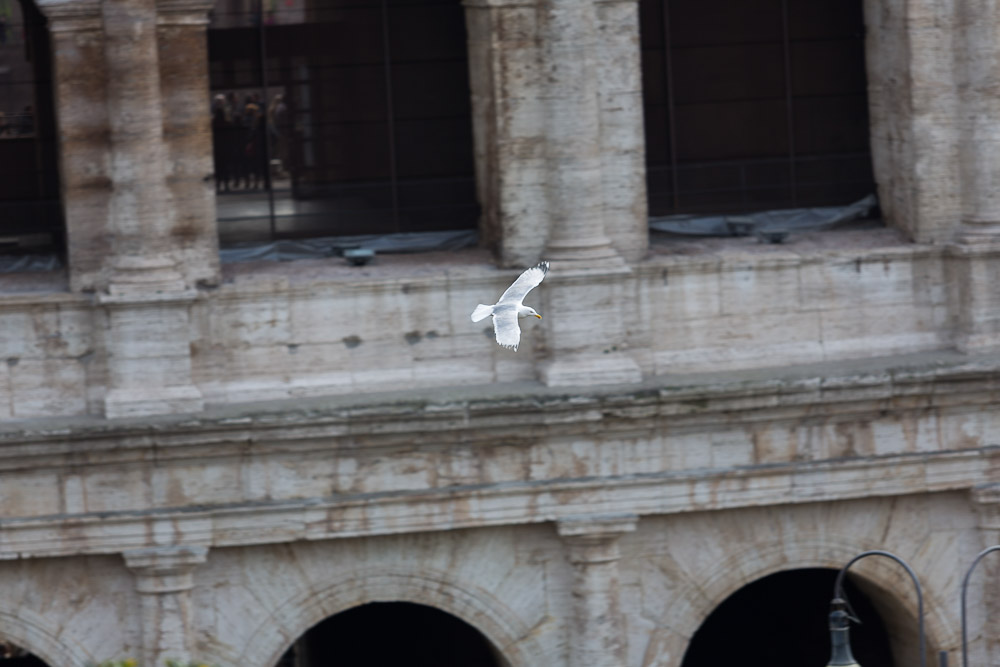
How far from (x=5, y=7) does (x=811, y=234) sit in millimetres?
6737

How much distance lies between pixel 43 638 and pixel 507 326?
5.69 metres

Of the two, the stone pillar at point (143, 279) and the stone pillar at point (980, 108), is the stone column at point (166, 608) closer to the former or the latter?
the stone pillar at point (143, 279)

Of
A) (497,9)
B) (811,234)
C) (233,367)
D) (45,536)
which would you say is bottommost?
(45,536)

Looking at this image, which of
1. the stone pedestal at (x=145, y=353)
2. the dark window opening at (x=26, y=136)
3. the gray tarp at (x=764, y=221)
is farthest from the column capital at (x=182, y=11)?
the gray tarp at (x=764, y=221)

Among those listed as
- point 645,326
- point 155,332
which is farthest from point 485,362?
point 155,332

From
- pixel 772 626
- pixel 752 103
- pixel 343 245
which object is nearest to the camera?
pixel 343 245

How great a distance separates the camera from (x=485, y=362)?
17859mm

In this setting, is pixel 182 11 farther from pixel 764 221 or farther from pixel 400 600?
pixel 764 221

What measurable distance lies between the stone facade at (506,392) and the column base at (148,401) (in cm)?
2

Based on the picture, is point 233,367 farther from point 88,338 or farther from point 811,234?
point 811,234

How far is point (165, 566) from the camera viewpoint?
56.0ft

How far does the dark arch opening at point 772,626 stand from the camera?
2050 centimetres

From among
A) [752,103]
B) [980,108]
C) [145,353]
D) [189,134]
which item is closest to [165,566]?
[145,353]

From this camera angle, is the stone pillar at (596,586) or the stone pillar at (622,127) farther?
the stone pillar at (622,127)
